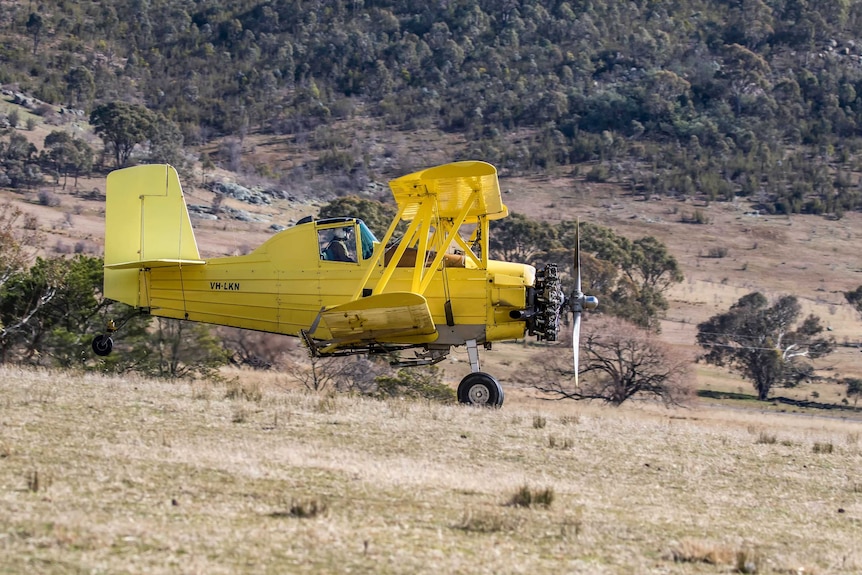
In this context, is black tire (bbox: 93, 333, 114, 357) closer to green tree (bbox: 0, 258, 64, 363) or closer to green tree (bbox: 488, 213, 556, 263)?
green tree (bbox: 0, 258, 64, 363)

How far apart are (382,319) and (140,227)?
448 cm

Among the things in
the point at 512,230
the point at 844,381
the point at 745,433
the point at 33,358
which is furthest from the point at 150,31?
the point at 745,433

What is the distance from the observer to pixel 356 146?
103 meters

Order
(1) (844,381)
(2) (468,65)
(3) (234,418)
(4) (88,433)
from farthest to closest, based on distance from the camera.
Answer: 1. (2) (468,65)
2. (1) (844,381)
3. (3) (234,418)
4. (4) (88,433)

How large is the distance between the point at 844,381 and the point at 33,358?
34.5m

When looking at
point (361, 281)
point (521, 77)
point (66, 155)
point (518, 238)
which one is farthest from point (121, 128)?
point (361, 281)

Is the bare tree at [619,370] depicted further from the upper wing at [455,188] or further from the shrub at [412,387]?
the upper wing at [455,188]

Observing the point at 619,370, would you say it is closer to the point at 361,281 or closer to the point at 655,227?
the point at 361,281

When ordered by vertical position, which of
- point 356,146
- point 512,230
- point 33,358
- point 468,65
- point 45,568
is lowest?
point 45,568

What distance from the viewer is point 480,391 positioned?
16859 mm

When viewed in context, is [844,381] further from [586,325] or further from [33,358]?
[33,358]

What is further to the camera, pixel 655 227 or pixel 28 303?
pixel 655 227

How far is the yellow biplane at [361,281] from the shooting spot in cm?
1620

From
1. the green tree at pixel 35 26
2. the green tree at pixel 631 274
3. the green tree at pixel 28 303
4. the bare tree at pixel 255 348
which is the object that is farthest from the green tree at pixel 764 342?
the green tree at pixel 35 26
